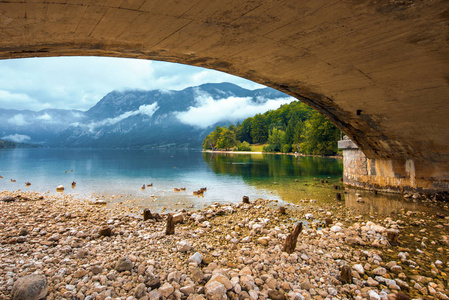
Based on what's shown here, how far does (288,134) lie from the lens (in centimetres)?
7981

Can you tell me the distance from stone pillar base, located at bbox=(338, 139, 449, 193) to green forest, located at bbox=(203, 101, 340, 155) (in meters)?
41.2

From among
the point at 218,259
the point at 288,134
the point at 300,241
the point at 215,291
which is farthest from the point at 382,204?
the point at 288,134

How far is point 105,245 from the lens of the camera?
585 centimetres

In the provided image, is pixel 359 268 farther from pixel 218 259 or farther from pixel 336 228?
pixel 218 259

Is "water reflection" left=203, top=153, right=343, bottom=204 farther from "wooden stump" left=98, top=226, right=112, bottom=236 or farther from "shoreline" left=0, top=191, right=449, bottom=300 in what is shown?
"wooden stump" left=98, top=226, right=112, bottom=236

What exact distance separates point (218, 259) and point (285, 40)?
5035mm

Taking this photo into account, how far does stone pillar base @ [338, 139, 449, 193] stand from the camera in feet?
36.3

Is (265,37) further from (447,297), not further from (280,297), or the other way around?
(447,297)

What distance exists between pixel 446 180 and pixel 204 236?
11.5m

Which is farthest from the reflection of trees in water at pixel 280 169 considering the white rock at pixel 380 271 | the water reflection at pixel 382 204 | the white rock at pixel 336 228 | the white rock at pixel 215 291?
the white rock at pixel 215 291

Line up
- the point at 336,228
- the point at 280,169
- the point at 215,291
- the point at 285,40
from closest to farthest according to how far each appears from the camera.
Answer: the point at 215,291 < the point at 285,40 < the point at 336,228 < the point at 280,169

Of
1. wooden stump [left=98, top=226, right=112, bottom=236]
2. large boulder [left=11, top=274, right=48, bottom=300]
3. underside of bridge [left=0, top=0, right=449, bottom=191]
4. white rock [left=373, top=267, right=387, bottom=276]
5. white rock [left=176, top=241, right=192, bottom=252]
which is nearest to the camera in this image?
large boulder [left=11, top=274, right=48, bottom=300]

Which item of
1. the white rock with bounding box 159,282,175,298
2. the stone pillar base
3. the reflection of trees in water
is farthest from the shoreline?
the reflection of trees in water

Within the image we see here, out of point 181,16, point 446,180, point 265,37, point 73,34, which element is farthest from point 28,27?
point 446,180
